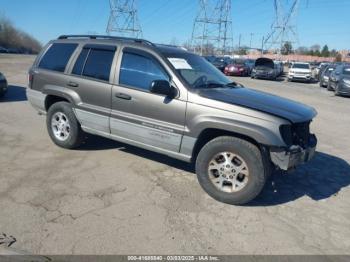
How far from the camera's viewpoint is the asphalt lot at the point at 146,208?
349 cm

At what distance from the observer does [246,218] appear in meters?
4.11

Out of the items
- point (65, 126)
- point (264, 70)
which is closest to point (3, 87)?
point (65, 126)

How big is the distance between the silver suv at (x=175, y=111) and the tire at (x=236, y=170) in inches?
0.5

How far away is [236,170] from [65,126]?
3.23 meters

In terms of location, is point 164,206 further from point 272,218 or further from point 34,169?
point 34,169

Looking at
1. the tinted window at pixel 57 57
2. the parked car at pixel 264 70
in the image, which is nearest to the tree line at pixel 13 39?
the parked car at pixel 264 70

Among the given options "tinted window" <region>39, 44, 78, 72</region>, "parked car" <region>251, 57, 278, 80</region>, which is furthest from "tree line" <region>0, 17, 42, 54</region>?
"tinted window" <region>39, 44, 78, 72</region>

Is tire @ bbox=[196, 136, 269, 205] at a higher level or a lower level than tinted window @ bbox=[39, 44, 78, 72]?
lower

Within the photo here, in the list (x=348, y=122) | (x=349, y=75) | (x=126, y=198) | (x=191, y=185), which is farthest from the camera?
(x=349, y=75)

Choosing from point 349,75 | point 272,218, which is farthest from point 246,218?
point 349,75

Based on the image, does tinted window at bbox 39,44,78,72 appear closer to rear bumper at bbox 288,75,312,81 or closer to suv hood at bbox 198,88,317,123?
suv hood at bbox 198,88,317,123

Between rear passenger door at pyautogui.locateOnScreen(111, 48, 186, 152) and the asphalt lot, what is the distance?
602 mm

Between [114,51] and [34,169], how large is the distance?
2.13m

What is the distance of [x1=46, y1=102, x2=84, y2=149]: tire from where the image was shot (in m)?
5.89
